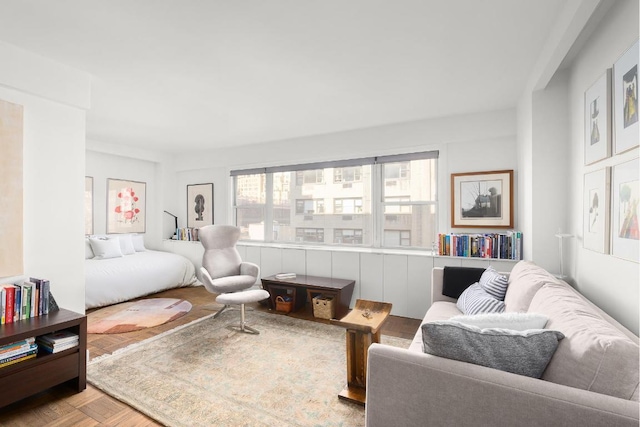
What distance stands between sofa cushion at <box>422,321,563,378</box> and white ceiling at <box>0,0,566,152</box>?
5.83 ft

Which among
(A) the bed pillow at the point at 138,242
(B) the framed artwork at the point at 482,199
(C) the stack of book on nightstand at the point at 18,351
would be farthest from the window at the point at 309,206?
(C) the stack of book on nightstand at the point at 18,351

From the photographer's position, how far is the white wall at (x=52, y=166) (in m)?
2.34

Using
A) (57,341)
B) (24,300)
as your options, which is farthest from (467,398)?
(24,300)

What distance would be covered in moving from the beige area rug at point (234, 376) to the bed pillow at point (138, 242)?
2.77 m

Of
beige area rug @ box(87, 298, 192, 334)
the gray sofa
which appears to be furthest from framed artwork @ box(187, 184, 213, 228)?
the gray sofa

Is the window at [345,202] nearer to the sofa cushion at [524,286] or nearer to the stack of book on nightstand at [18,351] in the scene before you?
the sofa cushion at [524,286]

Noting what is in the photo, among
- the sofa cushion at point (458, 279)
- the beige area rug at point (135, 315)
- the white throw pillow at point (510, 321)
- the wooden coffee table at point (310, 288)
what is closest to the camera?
the white throw pillow at point (510, 321)

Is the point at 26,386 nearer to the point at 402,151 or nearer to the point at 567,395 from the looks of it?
the point at 567,395

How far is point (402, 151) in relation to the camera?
4.20 m

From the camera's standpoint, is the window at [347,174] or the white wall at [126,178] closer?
the window at [347,174]

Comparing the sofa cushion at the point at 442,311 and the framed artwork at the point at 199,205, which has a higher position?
the framed artwork at the point at 199,205

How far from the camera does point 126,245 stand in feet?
17.1

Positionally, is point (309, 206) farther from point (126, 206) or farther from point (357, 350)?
point (126, 206)

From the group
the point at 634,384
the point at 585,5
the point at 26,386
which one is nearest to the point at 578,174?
the point at 585,5
